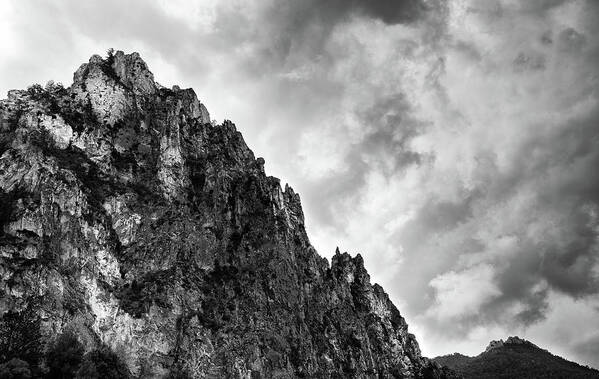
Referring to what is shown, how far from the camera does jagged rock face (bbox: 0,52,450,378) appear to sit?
316 ft

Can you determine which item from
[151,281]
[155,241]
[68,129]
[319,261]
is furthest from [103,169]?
[319,261]

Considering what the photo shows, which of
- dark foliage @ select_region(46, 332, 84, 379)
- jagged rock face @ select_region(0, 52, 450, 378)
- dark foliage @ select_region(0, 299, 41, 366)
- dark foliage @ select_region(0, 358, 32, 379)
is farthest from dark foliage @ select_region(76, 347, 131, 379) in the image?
dark foliage @ select_region(0, 358, 32, 379)

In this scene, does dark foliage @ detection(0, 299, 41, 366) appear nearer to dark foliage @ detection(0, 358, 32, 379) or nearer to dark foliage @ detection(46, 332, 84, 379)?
dark foliage @ detection(46, 332, 84, 379)

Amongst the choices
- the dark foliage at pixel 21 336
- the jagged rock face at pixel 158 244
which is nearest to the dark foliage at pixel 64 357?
the jagged rock face at pixel 158 244

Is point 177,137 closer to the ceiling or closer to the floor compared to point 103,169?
closer to the ceiling

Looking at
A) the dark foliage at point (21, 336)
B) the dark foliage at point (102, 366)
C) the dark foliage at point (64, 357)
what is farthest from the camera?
the dark foliage at point (102, 366)

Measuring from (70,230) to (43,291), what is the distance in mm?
14583

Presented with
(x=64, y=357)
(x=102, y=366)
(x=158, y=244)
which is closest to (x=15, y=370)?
(x=64, y=357)

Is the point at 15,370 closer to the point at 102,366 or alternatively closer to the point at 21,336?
the point at 21,336

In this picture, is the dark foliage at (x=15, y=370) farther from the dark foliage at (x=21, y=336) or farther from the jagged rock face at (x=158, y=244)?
the jagged rock face at (x=158, y=244)

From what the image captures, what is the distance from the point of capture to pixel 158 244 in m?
113

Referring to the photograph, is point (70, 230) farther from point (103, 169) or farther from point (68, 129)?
point (68, 129)

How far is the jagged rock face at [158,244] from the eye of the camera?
316 ft

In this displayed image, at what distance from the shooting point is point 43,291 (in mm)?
90250
